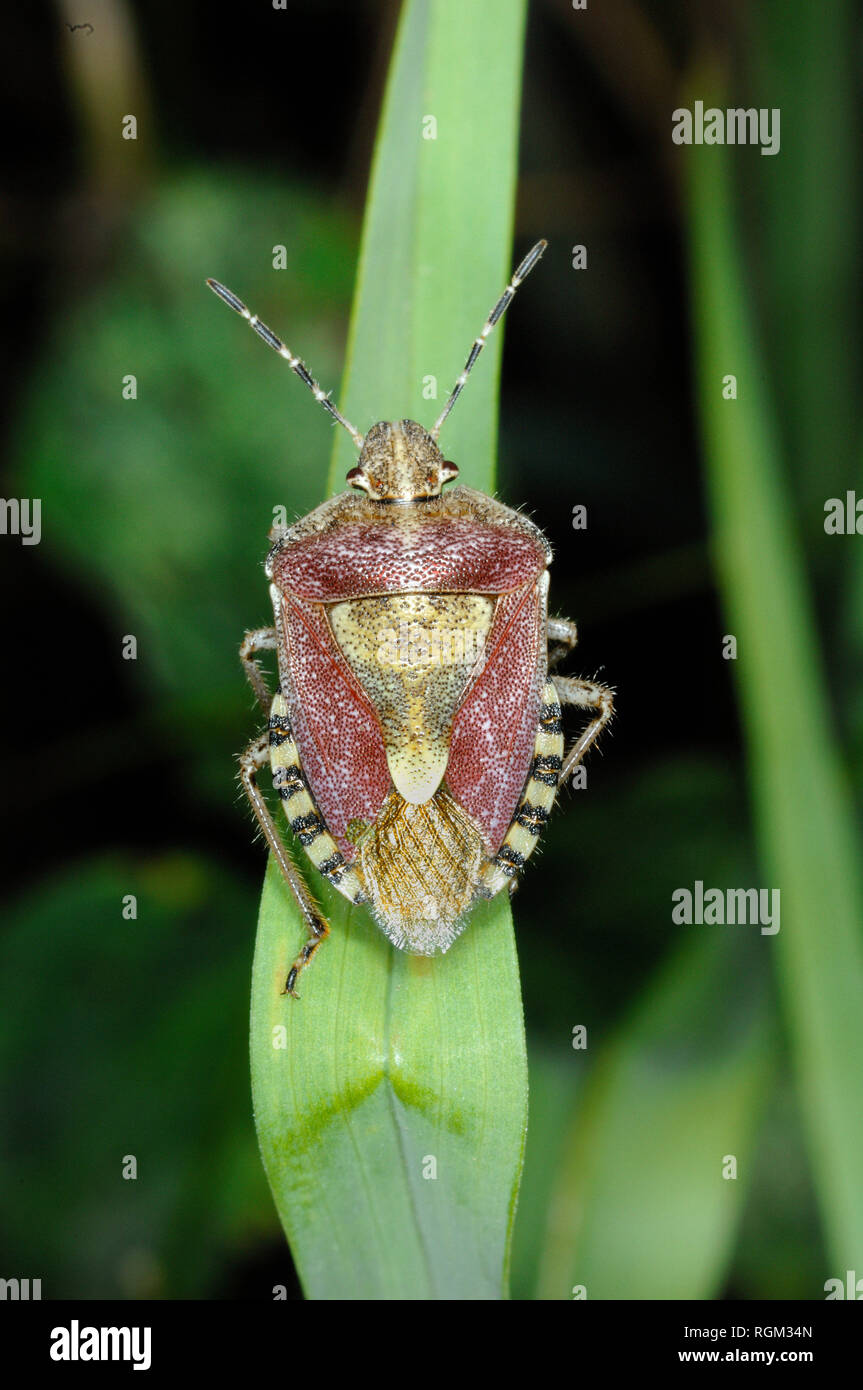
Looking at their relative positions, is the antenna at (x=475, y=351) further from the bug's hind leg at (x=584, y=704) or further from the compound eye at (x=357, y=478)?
the bug's hind leg at (x=584, y=704)

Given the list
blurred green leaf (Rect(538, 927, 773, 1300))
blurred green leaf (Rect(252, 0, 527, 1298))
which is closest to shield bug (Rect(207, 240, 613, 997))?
blurred green leaf (Rect(252, 0, 527, 1298))

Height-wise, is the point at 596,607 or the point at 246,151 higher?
the point at 246,151

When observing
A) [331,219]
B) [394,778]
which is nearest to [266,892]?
[394,778]

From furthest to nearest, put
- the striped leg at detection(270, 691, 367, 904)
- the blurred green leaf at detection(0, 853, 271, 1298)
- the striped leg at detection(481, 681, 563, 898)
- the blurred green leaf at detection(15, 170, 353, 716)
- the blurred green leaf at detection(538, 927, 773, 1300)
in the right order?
1. the blurred green leaf at detection(15, 170, 353, 716)
2. the blurred green leaf at detection(0, 853, 271, 1298)
3. the blurred green leaf at detection(538, 927, 773, 1300)
4. the striped leg at detection(481, 681, 563, 898)
5. the striped leg at detection(270, 691, 367, 904)

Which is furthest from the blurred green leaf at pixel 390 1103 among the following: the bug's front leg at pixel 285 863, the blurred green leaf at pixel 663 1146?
the blurred green leaf at pixel 663 1146

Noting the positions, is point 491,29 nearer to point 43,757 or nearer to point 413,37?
point 413,37

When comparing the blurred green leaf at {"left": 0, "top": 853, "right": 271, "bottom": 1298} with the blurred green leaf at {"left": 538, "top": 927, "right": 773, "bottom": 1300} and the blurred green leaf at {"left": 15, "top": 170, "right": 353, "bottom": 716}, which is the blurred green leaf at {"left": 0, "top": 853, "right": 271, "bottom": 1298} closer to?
the blurred green leaf at {"left": 15, "top": 170, "right": 353, "bottom": 716}

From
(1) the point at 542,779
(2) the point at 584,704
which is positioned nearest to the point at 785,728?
(2) the point at 584,704

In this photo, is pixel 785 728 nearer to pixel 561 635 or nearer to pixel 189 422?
pixel 561 635
